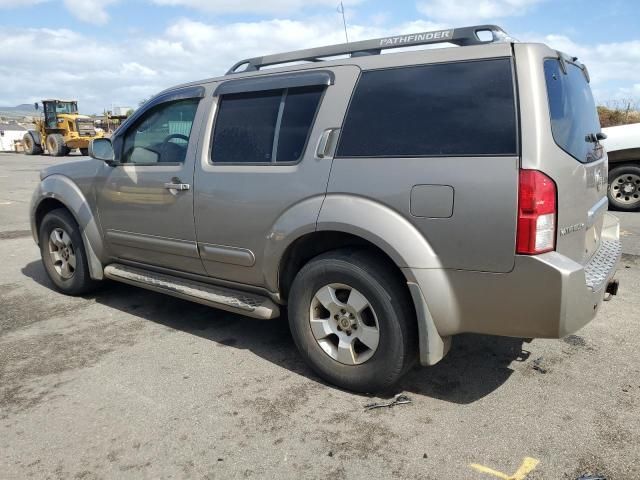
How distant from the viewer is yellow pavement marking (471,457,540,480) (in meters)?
2.40

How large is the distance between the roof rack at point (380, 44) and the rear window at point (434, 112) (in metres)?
0.29

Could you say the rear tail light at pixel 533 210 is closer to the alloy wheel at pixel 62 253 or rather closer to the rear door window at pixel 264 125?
the rear door window at pixel 264 125

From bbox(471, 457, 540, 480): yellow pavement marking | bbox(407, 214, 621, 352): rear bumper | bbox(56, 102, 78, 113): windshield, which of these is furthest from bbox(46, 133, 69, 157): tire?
bbox(471, 457, 540, 480): yellow pavement marking

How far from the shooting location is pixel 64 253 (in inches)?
199

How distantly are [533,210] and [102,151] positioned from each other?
132 inches

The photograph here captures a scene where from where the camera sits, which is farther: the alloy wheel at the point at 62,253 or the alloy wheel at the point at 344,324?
the alloy wheel at the point at 62,253

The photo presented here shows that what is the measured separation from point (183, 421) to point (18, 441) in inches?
32.6

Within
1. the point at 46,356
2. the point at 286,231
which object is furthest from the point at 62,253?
the point at 286,231

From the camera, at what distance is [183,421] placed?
2904mm

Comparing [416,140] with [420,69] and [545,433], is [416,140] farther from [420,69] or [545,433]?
[545,433]

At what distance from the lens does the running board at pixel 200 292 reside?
11.7ft

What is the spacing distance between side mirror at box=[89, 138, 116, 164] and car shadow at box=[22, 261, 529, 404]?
1.35m

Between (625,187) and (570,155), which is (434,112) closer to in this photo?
(570,155)

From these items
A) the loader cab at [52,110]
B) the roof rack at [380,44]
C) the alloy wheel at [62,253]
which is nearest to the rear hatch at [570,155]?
the roof rack at [380,44]
